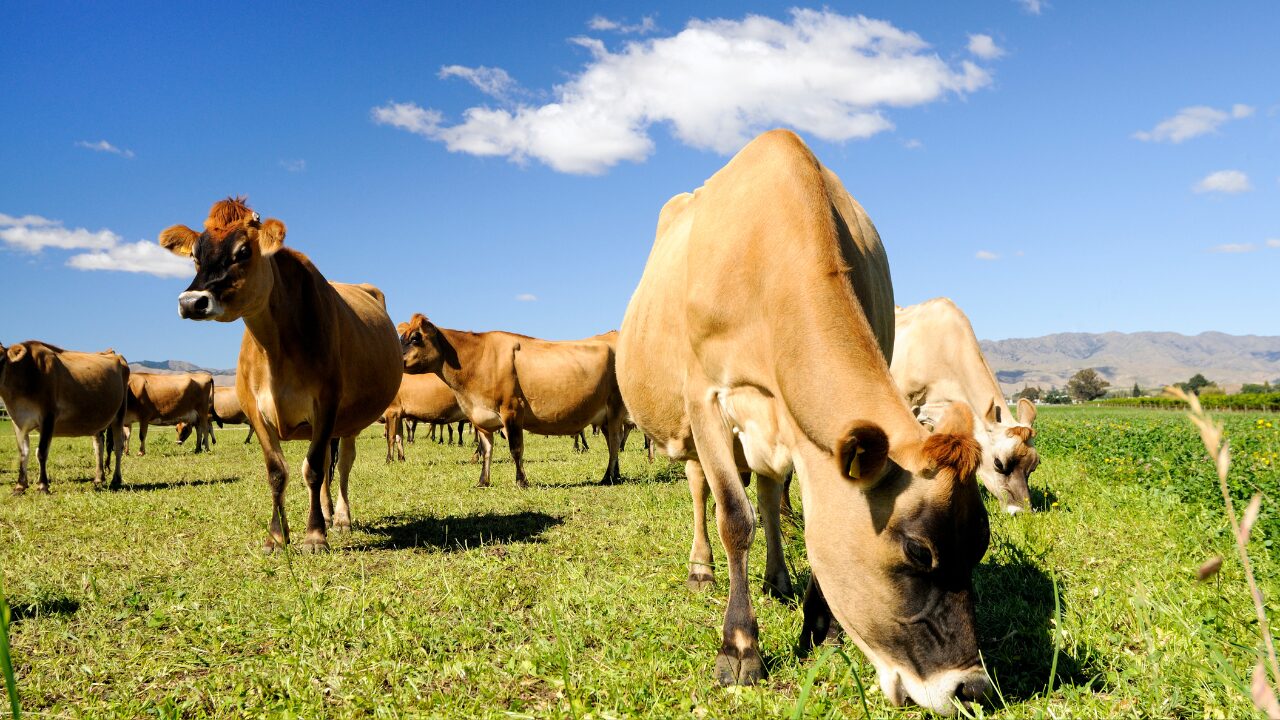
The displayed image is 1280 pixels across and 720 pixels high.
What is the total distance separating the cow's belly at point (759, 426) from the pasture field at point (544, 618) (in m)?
0.94

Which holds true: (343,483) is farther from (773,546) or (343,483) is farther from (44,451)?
(44,451)

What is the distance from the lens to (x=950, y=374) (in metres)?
10.0

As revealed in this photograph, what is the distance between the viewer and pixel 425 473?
15.1 meters

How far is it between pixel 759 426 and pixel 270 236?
4940mm

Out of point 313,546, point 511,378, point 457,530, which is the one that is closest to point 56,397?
point 511,378

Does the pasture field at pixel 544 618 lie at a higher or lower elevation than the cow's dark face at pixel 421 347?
lower

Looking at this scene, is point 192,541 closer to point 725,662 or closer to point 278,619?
point 278,619

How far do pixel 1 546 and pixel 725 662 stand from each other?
744 centimetres

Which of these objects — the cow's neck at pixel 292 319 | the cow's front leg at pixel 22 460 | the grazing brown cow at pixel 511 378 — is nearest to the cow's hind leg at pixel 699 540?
the cow's neck at pixel 292 319

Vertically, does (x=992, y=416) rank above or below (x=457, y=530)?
above

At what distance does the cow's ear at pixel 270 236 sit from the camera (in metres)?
6.56

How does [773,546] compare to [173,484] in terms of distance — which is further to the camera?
[173,484]

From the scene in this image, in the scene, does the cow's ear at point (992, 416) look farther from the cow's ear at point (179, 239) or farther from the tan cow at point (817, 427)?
the cow's ear at point (179, 239)

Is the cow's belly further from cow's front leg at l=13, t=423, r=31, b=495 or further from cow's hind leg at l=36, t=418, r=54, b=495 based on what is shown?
cow's front leg at l=13, t=423, r=31, b=495
